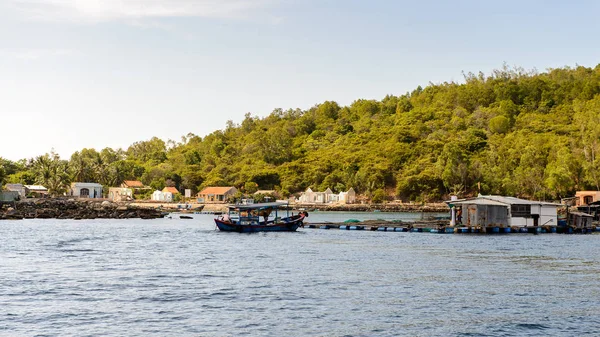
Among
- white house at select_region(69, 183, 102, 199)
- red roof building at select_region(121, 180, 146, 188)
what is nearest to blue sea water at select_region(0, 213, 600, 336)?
white house at select_region(69, 183, 102, 199)

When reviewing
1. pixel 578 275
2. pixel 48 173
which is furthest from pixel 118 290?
pixel 48 173

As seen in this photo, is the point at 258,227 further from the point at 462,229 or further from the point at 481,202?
the point at 481,202

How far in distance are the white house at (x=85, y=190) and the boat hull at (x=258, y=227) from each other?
87.9 m

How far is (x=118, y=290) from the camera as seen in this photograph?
29.0 meters

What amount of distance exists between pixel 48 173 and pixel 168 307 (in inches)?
4993

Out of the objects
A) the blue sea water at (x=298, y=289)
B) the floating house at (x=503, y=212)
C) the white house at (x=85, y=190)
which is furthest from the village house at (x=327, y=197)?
the blue sea water at (x=298, y=289)

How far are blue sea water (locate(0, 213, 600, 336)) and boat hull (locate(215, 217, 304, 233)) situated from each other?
1535 cm

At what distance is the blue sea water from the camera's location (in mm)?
22422

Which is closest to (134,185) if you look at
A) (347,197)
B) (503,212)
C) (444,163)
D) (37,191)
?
(37,191)

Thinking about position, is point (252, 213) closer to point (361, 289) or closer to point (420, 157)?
point (361, 289)

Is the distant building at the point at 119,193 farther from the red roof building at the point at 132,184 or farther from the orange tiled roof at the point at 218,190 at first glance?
the orange tiled roof at the point at 218,190

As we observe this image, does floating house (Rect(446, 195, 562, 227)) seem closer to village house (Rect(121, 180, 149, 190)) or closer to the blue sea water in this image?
the blue sea water

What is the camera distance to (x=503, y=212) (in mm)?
65438

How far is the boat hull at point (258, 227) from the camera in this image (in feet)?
223
